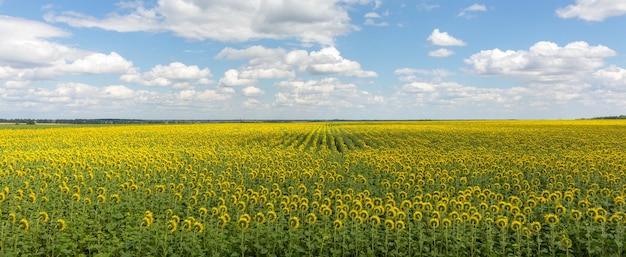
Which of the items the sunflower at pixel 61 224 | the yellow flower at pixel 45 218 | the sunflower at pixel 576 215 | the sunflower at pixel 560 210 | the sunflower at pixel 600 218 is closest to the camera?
the sunflower at pixel 61 224

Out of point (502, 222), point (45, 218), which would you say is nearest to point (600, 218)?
point (502, 222)

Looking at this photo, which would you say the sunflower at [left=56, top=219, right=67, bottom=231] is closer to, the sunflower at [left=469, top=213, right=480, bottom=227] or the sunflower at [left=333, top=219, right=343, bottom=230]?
the sunflower at [left=333, top=219, right=343, bottom=230]

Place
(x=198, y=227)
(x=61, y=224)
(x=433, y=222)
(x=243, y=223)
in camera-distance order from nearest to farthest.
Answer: (x=243, y=223), (x=433, y=222), (x=198, y=227), (x=61, y=224)

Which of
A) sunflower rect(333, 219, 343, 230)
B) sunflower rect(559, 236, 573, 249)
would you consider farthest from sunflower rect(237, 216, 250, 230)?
sunflower rect(559, 236, 573, 249)

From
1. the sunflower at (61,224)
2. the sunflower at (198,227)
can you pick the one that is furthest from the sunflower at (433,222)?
the sunflower at (61,224)

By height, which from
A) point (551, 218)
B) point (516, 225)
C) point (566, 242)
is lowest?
point (566, 242)

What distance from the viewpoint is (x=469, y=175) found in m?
17.1

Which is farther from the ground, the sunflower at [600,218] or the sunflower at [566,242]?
the sunflower at [600,218]

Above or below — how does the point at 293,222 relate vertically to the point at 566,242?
above

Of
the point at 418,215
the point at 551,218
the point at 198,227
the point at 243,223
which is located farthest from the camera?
the point at 418,215

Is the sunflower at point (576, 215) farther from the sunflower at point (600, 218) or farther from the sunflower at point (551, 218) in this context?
the sunflower at point (551, 218)

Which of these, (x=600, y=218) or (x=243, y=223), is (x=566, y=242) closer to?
(x=600, y=218)

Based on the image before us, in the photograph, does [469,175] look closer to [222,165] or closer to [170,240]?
[222,165]

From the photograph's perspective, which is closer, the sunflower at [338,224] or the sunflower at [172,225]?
the sunflower at [172,225]
